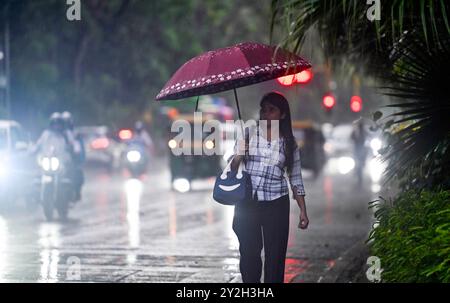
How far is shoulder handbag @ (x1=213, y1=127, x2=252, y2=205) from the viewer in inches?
299

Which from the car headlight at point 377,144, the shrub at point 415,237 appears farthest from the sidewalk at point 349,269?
the shrub at point 415,237

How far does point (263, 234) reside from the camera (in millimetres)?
7852

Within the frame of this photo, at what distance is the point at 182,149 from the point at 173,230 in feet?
36.5

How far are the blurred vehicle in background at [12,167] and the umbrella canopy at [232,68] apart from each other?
11.9 m

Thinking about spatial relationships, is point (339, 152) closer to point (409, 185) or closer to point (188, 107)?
point (188, 107)

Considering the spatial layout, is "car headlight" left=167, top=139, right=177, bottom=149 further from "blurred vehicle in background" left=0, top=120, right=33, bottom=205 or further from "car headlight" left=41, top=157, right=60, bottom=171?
"car headlight" left=41, top=157, right=60, bottom=171

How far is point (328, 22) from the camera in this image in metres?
10.3

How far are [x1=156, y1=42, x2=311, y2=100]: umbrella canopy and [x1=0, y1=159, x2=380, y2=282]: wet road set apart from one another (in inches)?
106

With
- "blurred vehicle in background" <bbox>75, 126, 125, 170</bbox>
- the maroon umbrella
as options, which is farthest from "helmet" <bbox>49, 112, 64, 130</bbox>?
"blurred vehicle in background" <bbox>75, 126, 125, 170</bbox>

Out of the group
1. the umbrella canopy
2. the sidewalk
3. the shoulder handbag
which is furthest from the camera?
the sidewalk

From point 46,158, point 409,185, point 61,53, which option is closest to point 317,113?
point 61,53

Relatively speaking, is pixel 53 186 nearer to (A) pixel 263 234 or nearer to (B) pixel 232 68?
(B) pixel 232 68

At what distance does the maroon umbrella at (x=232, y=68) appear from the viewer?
8.09 metres

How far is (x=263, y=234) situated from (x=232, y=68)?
1.36 metres
